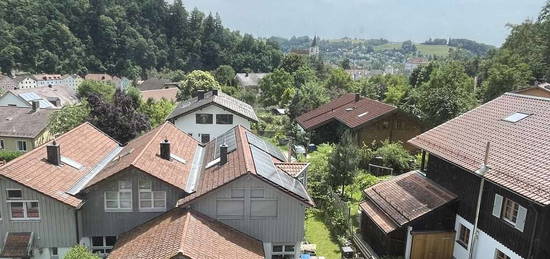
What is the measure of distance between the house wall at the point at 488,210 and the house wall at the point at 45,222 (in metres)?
16.8

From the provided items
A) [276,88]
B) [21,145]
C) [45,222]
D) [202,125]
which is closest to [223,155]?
[45,222]

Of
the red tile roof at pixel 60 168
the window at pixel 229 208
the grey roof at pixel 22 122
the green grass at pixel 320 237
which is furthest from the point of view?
the grey roof at pixel 22 122

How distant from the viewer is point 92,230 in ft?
57.5

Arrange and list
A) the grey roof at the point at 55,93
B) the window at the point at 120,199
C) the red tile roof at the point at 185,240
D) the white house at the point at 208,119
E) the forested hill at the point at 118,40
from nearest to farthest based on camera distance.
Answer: the red tile roof at the point at 185,240 → the window at the point at 120,199 → the white house at the point at 208,119 → the grey roof at the point at 55,93 → the forested hill at the point at 118,40

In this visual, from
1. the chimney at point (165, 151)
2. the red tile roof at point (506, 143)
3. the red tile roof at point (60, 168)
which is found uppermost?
the red tile roof at point (506, 143)

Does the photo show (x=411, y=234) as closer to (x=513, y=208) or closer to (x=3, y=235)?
(x=513, y=208)

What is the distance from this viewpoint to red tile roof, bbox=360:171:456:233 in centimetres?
1825

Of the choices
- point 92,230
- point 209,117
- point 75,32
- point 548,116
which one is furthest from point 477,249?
point 75,32

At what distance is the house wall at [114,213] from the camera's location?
17062mm

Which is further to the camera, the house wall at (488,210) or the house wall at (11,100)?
the house wall at (11,100)

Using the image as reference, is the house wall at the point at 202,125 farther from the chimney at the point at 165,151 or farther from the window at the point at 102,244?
the window at the point at 102,244

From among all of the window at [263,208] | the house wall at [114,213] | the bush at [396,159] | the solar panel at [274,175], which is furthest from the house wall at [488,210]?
the house wall at [114,213]

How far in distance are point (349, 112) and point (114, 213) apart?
28727 mm

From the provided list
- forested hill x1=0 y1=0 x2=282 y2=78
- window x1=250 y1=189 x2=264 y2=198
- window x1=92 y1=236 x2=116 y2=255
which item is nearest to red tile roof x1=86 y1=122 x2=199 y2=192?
window x1=92 y1=236 x2=116 y2=255
